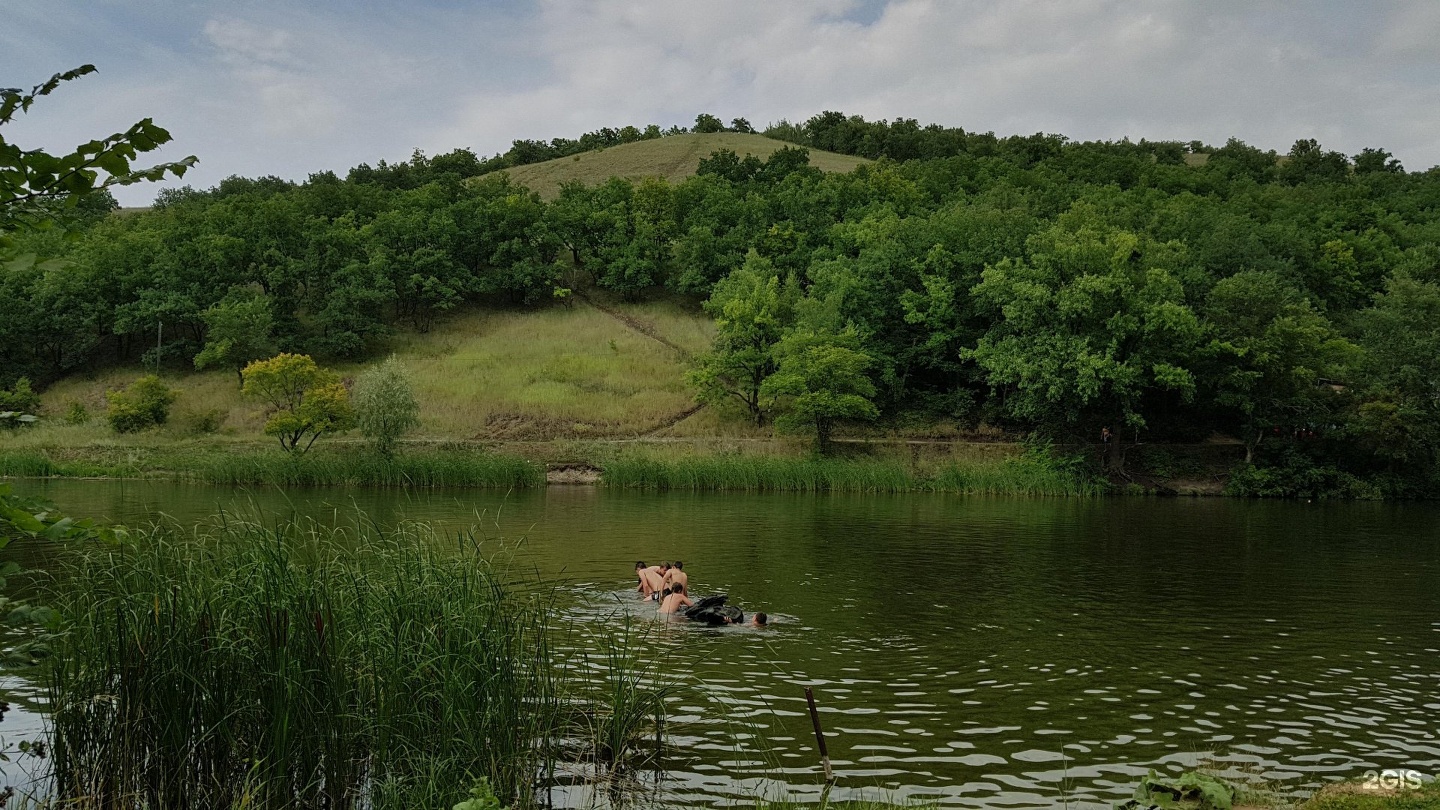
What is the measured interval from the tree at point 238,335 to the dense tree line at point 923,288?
0.22m

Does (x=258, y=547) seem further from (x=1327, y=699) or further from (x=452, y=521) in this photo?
(x=452, y=521)

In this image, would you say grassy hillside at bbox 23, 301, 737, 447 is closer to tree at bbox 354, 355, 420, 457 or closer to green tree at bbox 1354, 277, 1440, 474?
tree at bbox 354, 355, 420, 457

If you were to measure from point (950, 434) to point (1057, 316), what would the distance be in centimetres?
837

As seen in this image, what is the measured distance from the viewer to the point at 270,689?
7.16m

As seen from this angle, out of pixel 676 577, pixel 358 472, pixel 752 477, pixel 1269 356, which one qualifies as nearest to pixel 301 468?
pixel 358 472

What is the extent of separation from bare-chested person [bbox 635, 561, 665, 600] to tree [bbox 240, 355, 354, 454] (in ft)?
106

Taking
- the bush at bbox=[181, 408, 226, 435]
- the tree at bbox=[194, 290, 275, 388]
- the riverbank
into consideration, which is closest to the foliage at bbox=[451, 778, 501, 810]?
the riverbank

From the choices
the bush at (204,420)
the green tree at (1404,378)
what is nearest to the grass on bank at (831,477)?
the green tree at (1404,378)

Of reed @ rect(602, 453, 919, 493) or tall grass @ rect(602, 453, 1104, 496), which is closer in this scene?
reed @ rect(602, 453, 919, 493)

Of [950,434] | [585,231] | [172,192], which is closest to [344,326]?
[585,231]

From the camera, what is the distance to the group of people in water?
1570cm

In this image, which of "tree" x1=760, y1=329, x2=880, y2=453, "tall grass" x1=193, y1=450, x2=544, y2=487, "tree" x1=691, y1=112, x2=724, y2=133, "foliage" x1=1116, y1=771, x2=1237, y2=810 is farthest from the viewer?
"tree" x1=691, y1=112, x2=724, y2=133

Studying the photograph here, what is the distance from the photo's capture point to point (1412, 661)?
14.6 m

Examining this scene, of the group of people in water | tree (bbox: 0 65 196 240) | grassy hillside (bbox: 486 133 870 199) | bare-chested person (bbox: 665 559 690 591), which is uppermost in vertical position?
grassy hillside (bbox: 486 133 870 199)
